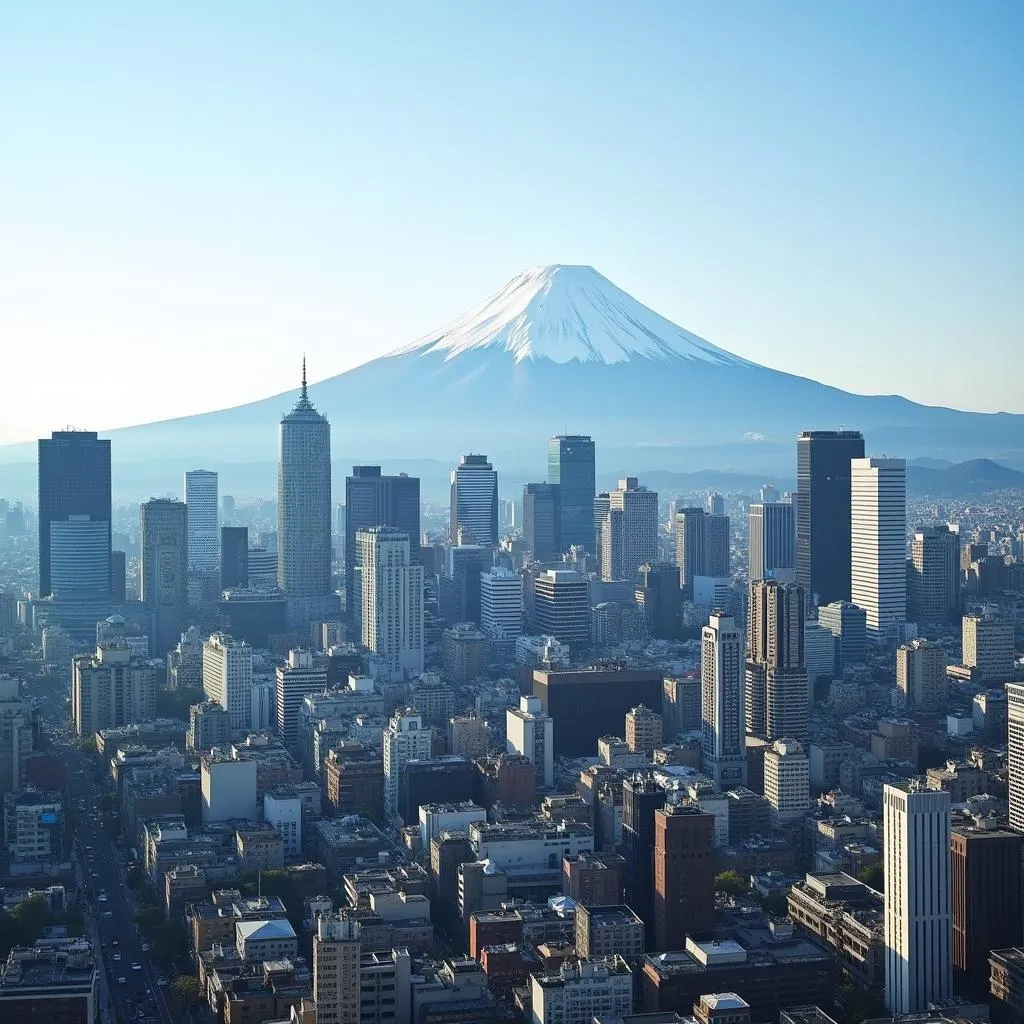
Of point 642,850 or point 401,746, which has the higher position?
point 401,746

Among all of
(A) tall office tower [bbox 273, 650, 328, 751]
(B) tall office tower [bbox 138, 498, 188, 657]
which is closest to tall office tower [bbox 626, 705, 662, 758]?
(A) tall office tower [bbox 273, 650, 328, 751]

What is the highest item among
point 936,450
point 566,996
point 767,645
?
point 936,450

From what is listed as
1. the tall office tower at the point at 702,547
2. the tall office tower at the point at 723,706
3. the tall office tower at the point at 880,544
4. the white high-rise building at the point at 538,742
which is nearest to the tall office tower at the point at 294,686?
the white high-rise building at the point at 538,742

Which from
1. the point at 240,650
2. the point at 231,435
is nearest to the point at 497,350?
the point at 231,435

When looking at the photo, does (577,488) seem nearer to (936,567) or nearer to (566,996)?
(936,567)

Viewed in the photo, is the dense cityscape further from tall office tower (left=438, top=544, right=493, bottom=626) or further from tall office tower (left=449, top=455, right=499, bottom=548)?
tall office tower (left=449, top=455, right=499, bottom=548)

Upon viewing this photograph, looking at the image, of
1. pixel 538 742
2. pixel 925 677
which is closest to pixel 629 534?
pixel 925 677

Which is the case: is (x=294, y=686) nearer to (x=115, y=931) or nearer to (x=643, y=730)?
(x=643, y=730)
